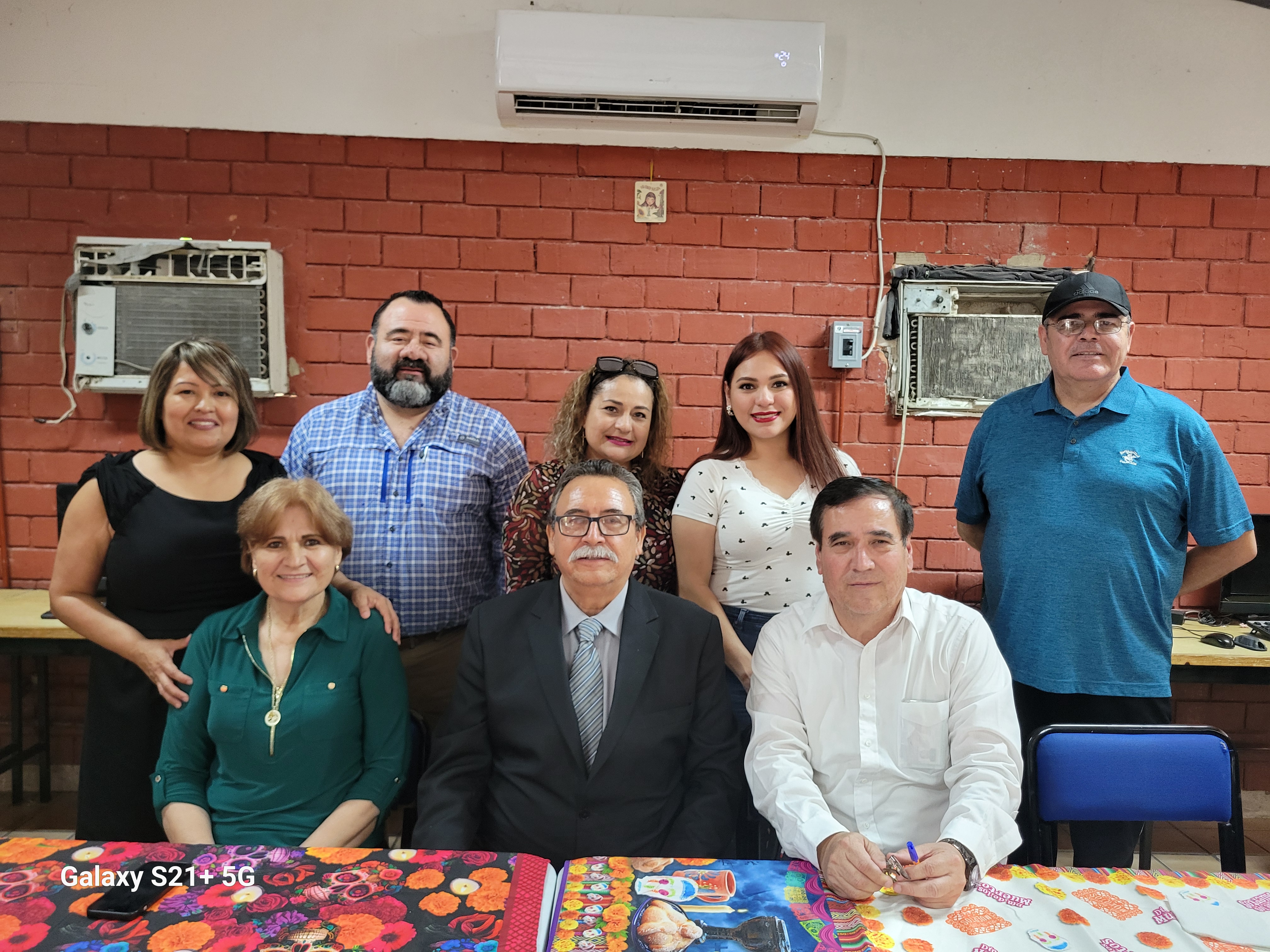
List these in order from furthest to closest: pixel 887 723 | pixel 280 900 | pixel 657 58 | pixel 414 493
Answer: pixel 657 58 → pixel 414 493 → pixel 887 723 → pixel 280 900

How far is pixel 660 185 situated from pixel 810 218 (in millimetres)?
644

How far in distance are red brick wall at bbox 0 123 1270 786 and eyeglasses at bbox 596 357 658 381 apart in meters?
0.90

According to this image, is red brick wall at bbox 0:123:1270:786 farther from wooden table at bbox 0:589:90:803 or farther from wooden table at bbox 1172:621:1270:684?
wooden table at bbox 1172:621:1270:684

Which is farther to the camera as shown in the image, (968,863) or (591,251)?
(591,251)

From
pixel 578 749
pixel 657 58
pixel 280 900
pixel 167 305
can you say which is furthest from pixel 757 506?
pixel 167 305

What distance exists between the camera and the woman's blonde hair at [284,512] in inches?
66.9

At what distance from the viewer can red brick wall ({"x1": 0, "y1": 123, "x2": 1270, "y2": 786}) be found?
305 centimetres

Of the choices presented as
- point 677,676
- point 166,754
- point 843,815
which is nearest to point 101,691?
point 166,754

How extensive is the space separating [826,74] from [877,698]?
2.63 m

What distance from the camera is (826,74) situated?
10.0 ft

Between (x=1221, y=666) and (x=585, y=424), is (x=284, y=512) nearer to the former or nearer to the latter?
(x=585, y=424)

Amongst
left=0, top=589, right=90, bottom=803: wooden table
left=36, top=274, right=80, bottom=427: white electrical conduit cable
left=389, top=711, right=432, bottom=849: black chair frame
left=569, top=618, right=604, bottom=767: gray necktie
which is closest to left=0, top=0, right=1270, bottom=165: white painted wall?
left=36, top=274, right=80, bottom=427: white electrical conduit cable

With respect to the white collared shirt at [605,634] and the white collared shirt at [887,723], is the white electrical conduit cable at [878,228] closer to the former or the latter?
the white collared shirt at [887,723]

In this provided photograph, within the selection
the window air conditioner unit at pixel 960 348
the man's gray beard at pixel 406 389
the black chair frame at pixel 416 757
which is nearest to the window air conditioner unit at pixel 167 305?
the man's gray beard at pixel 406 389
